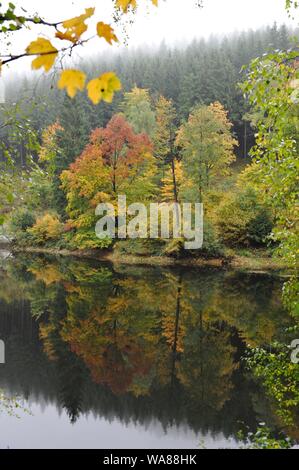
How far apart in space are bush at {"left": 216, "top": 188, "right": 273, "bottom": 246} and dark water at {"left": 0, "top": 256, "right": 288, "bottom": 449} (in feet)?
19.5

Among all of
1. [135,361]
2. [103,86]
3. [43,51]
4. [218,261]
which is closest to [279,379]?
[135,361]

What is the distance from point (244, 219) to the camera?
76.4 ft

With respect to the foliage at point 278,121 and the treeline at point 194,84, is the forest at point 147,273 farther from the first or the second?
the treeline at point 194,84

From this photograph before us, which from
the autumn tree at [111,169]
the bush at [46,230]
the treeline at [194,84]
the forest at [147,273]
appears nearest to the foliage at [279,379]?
the forest at [147,273]

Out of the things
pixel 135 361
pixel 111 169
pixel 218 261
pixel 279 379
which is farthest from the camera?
pixel 111 169

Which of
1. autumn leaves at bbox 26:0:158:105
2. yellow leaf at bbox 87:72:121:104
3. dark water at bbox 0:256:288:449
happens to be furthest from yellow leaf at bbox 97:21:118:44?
dark water at bbox 0:256:288:449

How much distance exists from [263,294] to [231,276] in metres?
4.00

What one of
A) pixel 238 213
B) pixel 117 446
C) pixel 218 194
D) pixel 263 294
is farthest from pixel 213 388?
pixel 218 194

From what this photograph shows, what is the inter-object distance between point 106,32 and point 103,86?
194mm

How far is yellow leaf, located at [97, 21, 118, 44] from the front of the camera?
131 cm

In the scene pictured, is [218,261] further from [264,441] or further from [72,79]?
[72,79]

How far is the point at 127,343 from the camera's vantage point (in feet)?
34.5

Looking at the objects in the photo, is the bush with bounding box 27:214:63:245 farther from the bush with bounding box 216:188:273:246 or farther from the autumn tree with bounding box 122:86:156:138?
the autumn tree with bounding box 122:86:156:138
